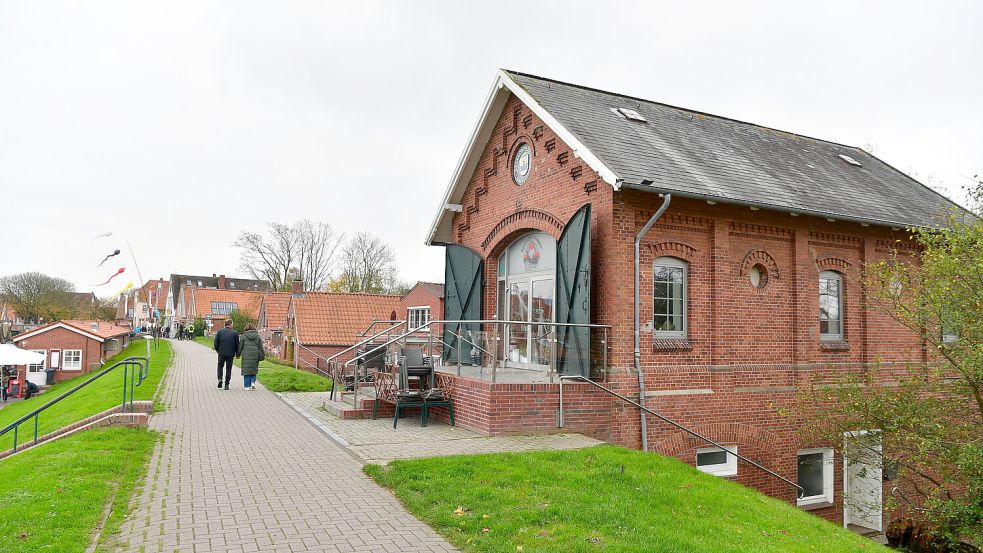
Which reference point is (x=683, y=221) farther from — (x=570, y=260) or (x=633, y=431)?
(x=633, y=431)

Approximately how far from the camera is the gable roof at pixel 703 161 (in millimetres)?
12281

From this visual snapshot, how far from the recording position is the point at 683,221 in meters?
12.6

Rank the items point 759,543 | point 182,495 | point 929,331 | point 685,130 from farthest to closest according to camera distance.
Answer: point 685,130 → point 929,331 → point 182,495 → point 759,543

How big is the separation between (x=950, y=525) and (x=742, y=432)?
134 inches

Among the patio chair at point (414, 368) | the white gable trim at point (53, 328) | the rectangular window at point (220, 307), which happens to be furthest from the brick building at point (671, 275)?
the rectangular window at point (220, 307)

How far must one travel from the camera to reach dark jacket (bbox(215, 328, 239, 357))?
18.5 meters

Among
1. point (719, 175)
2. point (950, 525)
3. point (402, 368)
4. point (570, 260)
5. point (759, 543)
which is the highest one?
point (719, 175)

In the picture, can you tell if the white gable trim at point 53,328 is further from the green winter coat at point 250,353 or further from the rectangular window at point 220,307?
the rectangular window at point 220,307

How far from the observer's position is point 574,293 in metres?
12.4

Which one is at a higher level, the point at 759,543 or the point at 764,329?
the point at 764,329

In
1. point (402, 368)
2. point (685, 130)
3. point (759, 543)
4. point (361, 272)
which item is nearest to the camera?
point (759, 543)

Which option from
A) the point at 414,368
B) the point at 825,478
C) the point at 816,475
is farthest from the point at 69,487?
the point at 825,478

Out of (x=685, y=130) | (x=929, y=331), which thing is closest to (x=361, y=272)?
(x=685, y=130)

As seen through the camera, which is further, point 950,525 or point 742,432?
point 742,432
